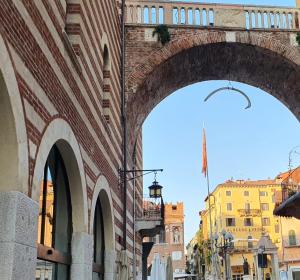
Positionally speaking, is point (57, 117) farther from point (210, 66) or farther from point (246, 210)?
point (246, 210)

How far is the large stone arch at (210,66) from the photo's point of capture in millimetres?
15289

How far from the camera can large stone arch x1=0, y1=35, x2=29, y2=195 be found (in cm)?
480

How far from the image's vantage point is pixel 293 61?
15.8m

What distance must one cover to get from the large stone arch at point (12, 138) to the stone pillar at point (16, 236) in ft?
0.48

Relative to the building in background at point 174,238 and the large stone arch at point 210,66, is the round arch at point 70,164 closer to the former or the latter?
the large stone arch at point 210,66

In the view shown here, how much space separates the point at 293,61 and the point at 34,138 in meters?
11.9

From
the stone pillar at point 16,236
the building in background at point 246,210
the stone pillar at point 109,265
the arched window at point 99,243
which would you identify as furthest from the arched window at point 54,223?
the building in background at point 246,210

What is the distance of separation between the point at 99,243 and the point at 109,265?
1.71ft

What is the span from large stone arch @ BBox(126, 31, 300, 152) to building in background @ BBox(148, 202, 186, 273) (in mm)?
43357

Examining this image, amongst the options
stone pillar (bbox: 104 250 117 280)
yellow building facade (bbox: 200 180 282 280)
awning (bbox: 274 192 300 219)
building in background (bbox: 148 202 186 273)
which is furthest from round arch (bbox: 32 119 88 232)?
yellow building facade (bbox: 200 180 282 280)

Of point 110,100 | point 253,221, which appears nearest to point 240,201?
point 253,221

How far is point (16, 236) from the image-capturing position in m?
4.88

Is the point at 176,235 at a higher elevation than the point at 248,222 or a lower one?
lower

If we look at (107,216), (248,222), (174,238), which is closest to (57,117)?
(107,216)
